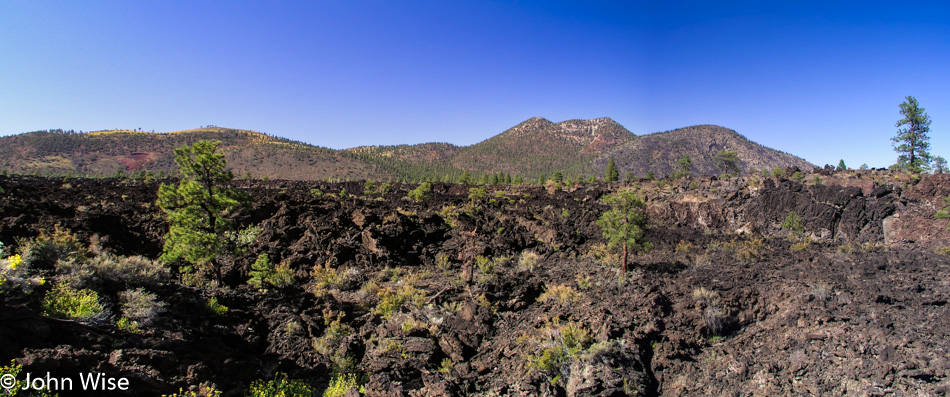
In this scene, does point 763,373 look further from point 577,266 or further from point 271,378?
point 271,378

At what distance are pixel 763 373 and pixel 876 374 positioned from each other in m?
1.80

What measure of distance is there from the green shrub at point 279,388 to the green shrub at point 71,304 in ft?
9.96

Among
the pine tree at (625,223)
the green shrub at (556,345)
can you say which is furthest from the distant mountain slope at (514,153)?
the green shrub at (556,345)

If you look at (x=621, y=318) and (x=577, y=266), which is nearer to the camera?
(x=621, y=318)

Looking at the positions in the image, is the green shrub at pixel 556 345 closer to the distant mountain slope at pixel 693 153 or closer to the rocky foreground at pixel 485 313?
the rocky foreground at pixel 485 313

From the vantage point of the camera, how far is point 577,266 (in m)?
16.3

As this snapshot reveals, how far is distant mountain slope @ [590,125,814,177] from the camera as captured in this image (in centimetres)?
12812

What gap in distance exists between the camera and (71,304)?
711 centimetres

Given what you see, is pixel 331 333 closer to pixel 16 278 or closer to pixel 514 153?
pixel 16 278

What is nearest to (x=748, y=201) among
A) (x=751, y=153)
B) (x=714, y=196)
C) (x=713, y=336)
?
(x=714, y=196)

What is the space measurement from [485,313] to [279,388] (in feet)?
18.7

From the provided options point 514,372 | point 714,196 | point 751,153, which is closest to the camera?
point 514,372

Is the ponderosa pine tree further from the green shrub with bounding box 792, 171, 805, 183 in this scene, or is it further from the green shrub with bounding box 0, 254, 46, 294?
the green shrub with bounding box 792, 171, 805, 183

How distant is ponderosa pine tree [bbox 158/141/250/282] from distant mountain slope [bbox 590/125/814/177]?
124537 millimetres
